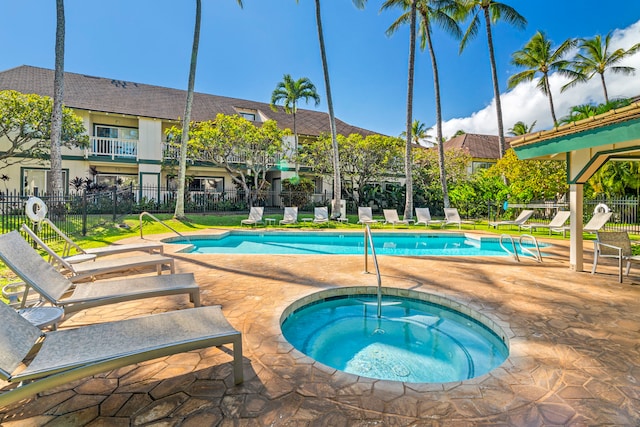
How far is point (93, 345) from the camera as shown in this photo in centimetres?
233

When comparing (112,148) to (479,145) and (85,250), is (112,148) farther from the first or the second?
(479,145)

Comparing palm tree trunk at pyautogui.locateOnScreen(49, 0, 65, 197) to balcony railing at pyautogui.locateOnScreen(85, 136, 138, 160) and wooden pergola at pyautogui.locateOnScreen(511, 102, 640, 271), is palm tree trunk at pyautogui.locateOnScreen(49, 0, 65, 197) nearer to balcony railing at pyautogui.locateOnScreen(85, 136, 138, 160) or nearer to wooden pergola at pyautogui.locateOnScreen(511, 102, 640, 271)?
balcony railing at pyautogui.locateOnScreen(85, 136, 138, 160)

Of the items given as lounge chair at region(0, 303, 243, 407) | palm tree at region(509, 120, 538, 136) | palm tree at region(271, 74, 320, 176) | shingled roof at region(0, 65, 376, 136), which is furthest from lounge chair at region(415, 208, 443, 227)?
palm tree at region(509, 120, 538, 136)

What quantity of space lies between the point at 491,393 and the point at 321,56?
1776 cm

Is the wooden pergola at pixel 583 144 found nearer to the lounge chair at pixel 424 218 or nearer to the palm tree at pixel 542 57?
the lounge chair at pixel 424 218

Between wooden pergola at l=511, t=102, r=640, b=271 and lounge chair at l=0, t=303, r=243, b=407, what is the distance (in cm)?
582

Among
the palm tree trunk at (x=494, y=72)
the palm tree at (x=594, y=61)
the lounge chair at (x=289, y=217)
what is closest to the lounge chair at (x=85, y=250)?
the lounge chair at (x=289, y=217)

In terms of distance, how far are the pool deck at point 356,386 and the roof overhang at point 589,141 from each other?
8.12 ft

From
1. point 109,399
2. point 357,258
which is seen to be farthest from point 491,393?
point 357,258

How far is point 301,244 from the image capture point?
12.4m

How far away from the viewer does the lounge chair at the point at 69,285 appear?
10.5 ft

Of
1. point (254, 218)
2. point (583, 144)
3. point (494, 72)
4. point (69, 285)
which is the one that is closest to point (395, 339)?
point (69, 285)

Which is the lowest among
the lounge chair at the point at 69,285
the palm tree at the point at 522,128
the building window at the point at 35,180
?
the lounge chair at the point at 69,285

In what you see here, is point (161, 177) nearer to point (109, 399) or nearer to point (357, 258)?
point (357, 258)
